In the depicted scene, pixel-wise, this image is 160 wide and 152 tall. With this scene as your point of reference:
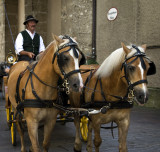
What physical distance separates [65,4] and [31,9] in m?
3.37

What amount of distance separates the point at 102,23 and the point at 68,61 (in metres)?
8.22

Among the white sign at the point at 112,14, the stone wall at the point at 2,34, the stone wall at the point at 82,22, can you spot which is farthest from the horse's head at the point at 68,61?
the stone wall at the point at 2,34

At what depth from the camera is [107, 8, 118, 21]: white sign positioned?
11.0 meters

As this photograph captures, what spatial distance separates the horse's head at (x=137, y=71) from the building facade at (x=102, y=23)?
5.69 meters

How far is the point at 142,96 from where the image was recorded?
12.3ft

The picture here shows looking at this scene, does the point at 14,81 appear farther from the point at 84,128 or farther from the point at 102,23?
the point at 102,23

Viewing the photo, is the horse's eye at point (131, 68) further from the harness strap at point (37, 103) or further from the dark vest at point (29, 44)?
the dark vest at point (29, 44)

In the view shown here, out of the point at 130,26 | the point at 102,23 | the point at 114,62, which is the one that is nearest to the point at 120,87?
the point at 114,62

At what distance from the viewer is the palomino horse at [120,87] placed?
3.89 metres

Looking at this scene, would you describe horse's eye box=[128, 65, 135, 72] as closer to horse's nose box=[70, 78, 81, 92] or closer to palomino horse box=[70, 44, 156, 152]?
palomino horse box=[70, 44, 156, 152]

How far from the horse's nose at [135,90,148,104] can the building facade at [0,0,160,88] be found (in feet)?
19.5

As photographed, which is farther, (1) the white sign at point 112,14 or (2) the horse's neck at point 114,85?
(1) the white sign at point 112,14

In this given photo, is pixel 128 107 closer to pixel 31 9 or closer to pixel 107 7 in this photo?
pixel 107 7

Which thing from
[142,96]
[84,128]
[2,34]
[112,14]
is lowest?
[84,128]
